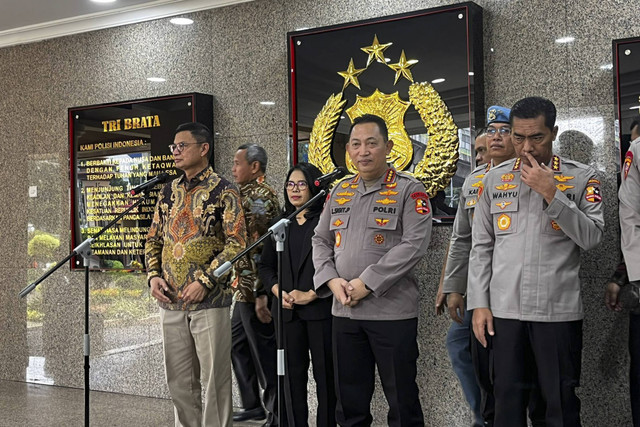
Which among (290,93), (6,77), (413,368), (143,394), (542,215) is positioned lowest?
(143,394)

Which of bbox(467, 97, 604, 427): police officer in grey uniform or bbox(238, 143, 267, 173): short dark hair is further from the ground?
bbox(238, 143, 267, 173): short dark hair

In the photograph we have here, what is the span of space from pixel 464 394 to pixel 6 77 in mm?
4498

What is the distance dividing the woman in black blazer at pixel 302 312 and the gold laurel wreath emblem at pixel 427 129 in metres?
0.71

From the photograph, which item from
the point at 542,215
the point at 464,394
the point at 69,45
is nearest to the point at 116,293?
the point at 69,45

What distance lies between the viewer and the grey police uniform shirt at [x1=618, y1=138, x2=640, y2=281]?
2.99 meters

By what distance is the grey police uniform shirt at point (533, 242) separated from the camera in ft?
9.22

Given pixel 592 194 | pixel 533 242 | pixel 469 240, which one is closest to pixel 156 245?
pixel 469 240

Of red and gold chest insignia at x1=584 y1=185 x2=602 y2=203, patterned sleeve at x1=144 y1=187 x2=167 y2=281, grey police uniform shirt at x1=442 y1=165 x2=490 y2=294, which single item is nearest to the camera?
red and gold chest insignia at x1=584 y1=185 x2=602 y2=203

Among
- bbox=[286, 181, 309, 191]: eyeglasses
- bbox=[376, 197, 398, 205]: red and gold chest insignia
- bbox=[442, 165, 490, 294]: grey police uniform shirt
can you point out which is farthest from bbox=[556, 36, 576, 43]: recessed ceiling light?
bbox=[286, 181, 309, 191]: eyeglasses

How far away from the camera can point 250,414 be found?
4.68m

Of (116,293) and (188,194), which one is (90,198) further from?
(188,194)

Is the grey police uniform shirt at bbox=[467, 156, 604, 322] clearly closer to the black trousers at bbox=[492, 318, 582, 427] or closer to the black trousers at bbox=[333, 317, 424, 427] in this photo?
the black trousers at bbox=[492, 318, 582, 427]

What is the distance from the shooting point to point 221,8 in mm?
5180

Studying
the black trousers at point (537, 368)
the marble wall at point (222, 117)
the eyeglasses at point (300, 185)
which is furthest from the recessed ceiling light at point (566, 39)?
the black trousers at point (537, 368)
